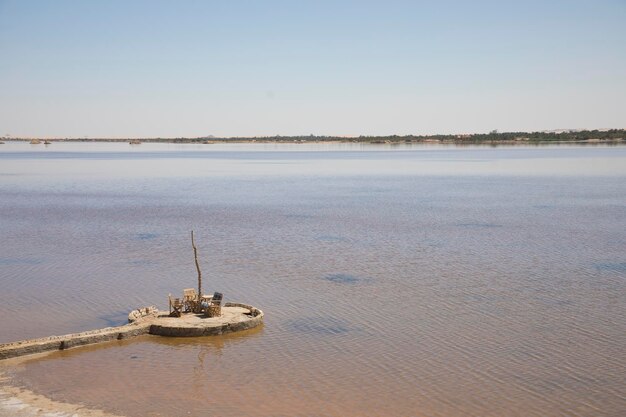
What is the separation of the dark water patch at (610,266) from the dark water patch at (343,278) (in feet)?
23.6

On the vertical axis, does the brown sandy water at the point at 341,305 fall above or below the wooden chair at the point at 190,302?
below

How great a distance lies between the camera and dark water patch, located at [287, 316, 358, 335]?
13867mm

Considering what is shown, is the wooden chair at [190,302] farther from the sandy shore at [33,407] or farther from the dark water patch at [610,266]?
the dark water patch at [610,266]

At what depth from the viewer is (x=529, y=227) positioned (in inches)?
1086

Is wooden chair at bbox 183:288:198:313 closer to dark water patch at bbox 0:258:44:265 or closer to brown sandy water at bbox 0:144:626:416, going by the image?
brown sandy water at bbox 0:144:626:416

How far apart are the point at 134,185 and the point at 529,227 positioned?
33475 millimetres

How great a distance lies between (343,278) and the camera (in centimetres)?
1839

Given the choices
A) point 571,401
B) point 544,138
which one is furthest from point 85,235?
point 544,138

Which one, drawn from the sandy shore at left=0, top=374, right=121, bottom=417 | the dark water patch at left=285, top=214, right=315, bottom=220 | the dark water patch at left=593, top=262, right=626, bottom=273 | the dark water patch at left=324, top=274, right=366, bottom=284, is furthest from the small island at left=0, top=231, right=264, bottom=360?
the dark water patch at left=285, top=214, right=315, bottom=220

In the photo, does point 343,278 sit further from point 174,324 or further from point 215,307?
point 174,324

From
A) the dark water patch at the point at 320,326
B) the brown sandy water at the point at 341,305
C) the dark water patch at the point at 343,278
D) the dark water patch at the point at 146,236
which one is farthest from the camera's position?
the dark water patch at the point at 146,236

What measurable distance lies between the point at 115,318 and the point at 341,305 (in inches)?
207

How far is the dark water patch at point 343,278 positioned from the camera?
1805cm

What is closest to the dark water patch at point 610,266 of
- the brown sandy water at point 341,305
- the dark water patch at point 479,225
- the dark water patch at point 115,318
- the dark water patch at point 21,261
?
the brown sandy water at point 341,305
